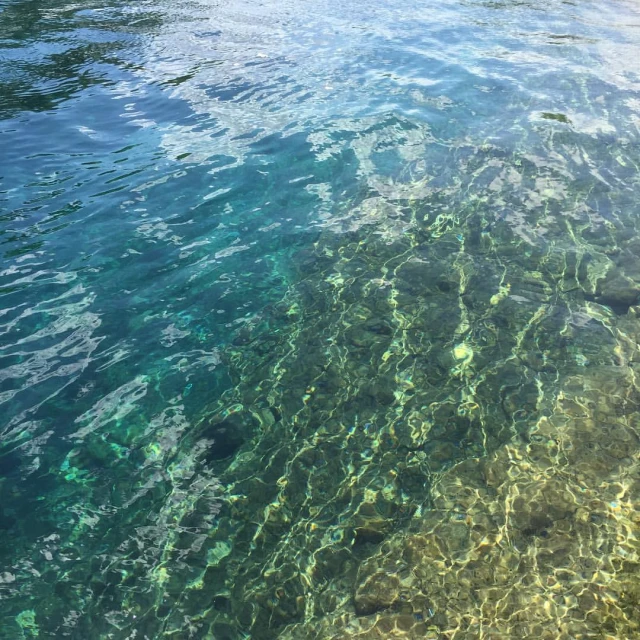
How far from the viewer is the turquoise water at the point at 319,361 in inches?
186

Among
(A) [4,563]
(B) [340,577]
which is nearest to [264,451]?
(B) [340,577]

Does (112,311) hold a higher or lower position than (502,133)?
Answer: lower

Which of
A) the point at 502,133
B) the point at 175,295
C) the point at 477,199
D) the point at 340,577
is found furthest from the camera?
the point at 502,133

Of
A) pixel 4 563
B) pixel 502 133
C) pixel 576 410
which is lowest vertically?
pixel 4 563

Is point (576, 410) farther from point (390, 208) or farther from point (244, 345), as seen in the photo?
point (390, 208)

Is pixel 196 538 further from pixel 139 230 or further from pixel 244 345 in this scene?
pixel 139 230

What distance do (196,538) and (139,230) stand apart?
20.0 feet

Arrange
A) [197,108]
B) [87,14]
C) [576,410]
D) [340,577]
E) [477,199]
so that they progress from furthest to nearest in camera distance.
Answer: [87,14] → [197,108] → [477,199] → [576,410] → [340,577]

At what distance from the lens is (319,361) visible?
701 cm

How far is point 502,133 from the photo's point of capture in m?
12.2

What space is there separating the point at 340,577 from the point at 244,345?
11.3 ft

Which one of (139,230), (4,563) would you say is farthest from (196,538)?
(139,230)

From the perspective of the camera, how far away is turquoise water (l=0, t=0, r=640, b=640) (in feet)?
15.5

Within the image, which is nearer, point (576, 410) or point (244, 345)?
point (576, 410)
